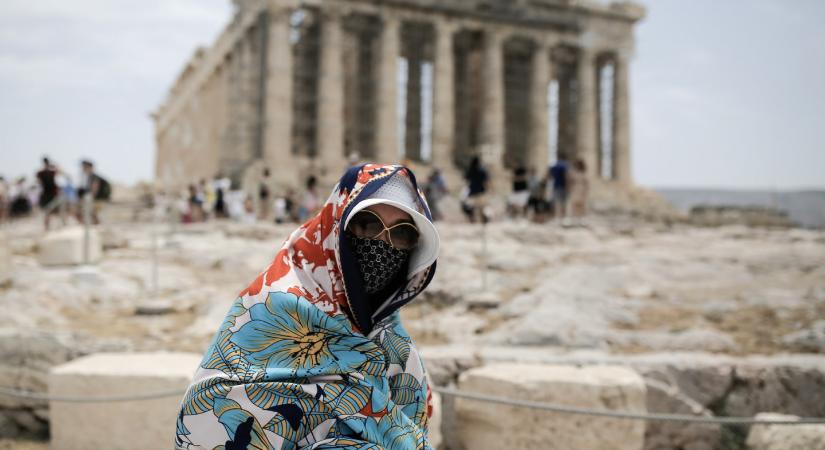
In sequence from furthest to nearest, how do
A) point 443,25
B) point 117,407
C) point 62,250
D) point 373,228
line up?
point 443,25
point 62,250
point 117,407
point 373,228

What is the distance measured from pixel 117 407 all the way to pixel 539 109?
2956 cm

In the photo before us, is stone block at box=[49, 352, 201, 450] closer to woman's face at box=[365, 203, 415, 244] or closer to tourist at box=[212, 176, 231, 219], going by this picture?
woman's face at box=[365, 203, 415, 244]

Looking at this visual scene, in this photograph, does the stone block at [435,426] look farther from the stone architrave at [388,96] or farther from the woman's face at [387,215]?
the stone architrave at [388,96]

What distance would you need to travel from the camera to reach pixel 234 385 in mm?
2203

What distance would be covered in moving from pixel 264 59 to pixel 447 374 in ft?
81.4

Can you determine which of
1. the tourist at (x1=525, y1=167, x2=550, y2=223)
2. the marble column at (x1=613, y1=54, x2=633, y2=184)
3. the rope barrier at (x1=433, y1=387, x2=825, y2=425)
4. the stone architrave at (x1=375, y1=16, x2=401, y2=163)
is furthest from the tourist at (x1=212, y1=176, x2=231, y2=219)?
the marble column at (x1=613, y1=54, x2=633, y2=184)

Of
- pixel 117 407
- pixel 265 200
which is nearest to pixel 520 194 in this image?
pixel 265 200

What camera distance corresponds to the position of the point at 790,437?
14.0 feet

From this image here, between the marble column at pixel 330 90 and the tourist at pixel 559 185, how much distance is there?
1375 cm

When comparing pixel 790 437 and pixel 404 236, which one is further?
pixel 790 437

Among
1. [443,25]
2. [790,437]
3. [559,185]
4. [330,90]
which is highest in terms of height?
[443,25]

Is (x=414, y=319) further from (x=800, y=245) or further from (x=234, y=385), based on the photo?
(x=800, y=245)

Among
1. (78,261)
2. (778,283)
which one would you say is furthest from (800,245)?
(78,261)

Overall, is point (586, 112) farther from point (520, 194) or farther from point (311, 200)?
point (311, 200)
